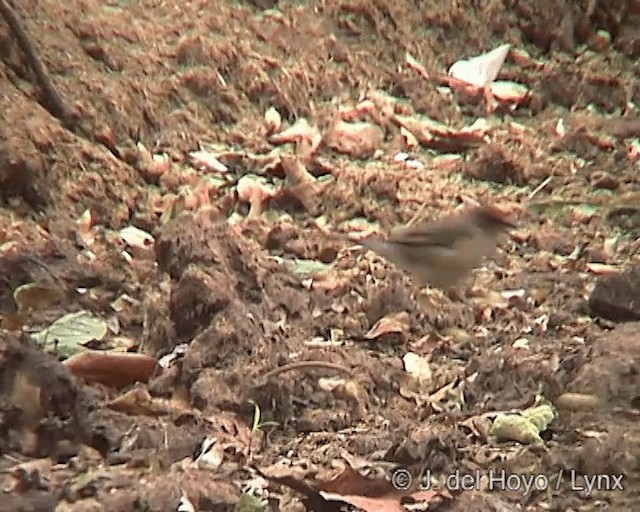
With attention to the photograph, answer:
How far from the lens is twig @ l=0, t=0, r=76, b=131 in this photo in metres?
4.31

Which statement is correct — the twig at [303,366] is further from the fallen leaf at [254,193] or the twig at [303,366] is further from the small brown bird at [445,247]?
the fallen leaf at [254,193]

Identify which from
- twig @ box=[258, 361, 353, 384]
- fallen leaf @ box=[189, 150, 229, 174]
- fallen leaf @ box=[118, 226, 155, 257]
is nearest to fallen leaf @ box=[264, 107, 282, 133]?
fallen leaf @ box=[189, 150, 229, 174]

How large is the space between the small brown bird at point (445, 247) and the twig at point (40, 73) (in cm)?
144

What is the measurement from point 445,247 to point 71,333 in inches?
38.9

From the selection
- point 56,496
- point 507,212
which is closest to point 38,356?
point 56,496

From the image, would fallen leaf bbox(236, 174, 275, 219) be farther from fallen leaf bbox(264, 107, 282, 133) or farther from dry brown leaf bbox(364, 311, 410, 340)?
dry brown leaf bbox(364, 311, 410, 340)

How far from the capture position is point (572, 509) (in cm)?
215

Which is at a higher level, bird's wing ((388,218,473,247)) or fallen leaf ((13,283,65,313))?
bird's wing ((388,218,473,247))

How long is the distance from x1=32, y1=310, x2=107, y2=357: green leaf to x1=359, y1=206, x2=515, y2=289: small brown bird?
791mm

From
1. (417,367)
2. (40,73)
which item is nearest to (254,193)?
(40,73)

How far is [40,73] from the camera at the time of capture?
170 inches

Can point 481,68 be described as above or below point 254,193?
above

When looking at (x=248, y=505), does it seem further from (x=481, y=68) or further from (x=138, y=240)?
(x=481, y=68)

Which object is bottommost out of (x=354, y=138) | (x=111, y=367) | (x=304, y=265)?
(x=111, y=367)
